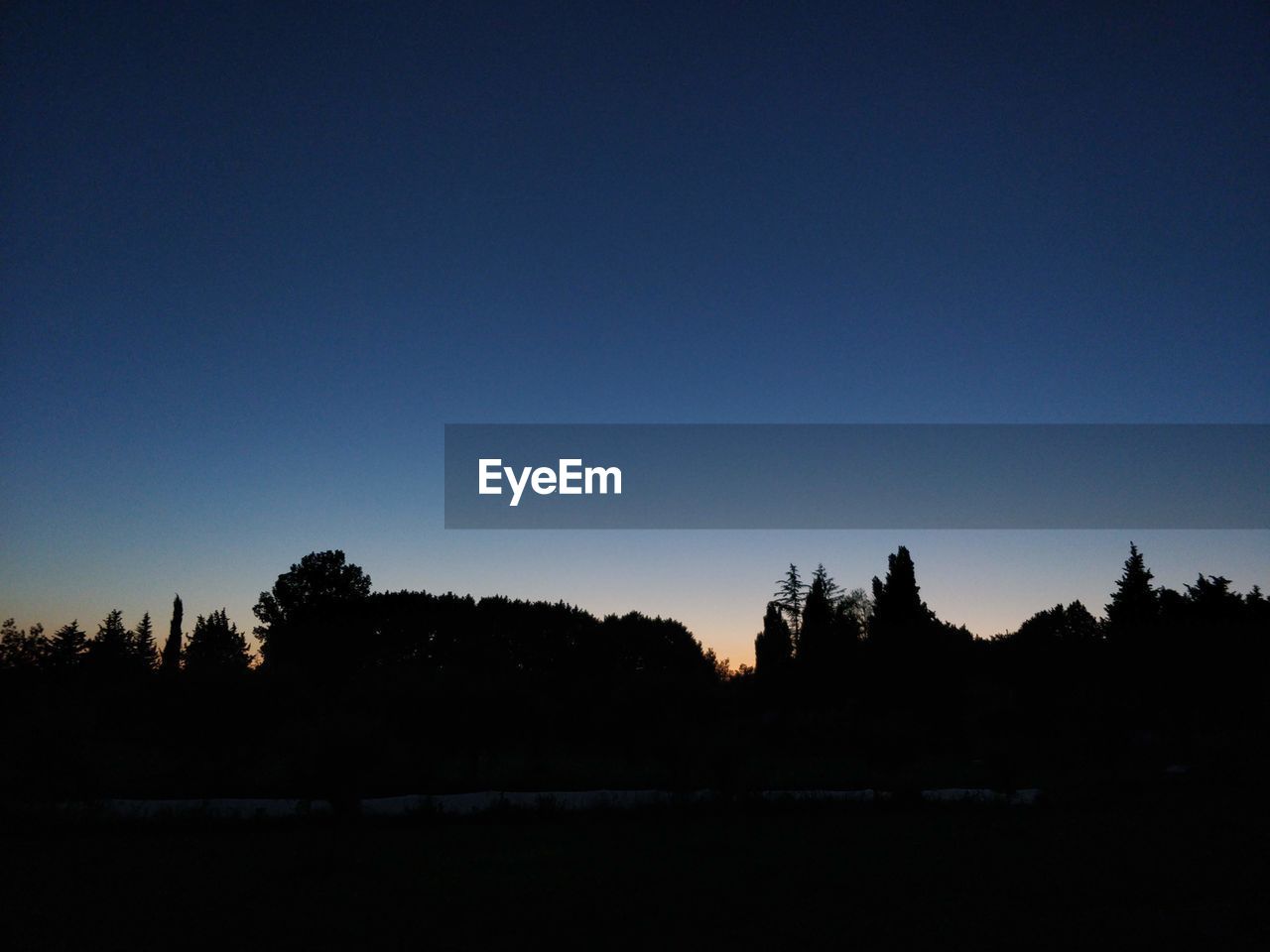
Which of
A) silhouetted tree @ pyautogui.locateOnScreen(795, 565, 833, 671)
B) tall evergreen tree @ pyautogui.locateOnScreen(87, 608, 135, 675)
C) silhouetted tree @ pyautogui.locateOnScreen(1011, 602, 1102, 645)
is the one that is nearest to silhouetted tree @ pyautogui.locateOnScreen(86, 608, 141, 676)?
tall evergreen tree @ pyautogui.locateOnScreen(87, 608, 135, 675)

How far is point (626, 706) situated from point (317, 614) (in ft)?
115

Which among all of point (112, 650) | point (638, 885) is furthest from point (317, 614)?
point (638, 885)

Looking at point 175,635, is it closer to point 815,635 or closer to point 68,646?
→ point 68,646

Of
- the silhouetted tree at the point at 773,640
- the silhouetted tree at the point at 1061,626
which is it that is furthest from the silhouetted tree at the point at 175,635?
the silhouetted tree at the point at 1061,626

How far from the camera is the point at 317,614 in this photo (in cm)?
5597

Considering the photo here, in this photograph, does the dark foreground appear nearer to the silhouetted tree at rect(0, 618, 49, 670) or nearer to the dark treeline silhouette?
the dark treeline silhouette

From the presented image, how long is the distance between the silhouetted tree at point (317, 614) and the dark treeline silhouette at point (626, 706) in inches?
10.1

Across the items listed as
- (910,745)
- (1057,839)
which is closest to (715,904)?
(1057,839)

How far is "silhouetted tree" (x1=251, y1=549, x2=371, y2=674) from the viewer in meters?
52.6

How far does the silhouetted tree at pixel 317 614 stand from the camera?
173 ft

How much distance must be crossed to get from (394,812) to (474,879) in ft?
21.8

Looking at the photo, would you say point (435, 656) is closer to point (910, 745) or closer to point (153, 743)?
point (153, 743)

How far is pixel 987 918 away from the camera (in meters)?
9.88

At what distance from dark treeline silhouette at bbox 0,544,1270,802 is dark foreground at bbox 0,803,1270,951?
3.38 m
